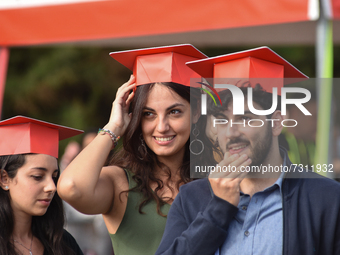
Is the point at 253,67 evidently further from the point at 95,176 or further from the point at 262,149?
the point at 95,176

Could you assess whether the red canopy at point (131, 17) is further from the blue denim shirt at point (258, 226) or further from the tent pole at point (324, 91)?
the blue denim shirt at point (258, 226)

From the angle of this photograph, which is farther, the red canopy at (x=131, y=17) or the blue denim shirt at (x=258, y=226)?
the red canopy at (x=131, y=17)

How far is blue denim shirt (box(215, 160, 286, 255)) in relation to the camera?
1.45m

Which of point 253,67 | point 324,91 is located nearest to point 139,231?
point 253,67

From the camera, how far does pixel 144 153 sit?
214cm

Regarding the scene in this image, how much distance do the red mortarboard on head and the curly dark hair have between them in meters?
1.19

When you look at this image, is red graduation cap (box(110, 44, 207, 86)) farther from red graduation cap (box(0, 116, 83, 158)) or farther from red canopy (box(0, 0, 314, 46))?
red canopy (box(0, 0, 314, 46))

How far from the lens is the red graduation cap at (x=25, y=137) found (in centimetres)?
226

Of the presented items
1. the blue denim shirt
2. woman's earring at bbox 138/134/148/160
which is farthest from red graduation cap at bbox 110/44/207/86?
the blue denim shirt

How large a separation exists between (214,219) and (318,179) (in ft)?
1.35

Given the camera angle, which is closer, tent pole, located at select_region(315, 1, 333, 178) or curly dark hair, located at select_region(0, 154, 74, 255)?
curly dark hair, located at select_region(0, 154, 74, 255)

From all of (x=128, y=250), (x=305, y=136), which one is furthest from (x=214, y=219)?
(x=128, y=250)

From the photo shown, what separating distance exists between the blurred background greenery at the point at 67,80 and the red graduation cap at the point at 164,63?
572 centimetres

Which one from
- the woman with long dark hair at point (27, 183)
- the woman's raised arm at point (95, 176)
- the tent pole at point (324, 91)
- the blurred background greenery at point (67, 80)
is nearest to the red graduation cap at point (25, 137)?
the woman with long dark hair at point (27, 183)
